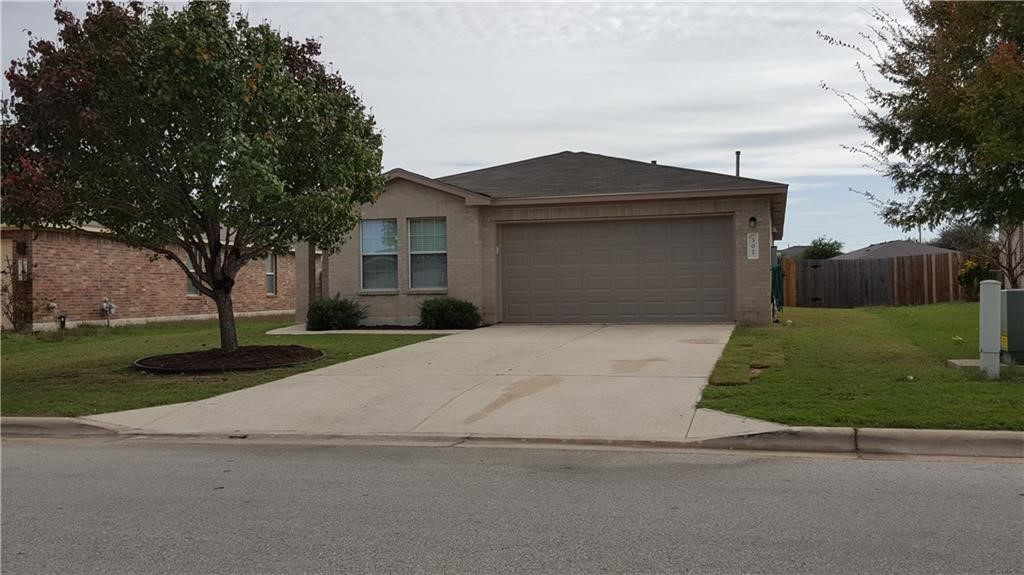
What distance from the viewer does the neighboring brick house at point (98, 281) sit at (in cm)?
1998

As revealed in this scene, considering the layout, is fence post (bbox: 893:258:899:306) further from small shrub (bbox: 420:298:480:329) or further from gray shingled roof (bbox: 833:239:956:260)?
small shrub (bbox: 420:298:480:329)

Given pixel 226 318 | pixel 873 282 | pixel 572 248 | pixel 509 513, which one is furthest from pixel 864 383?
pixel 873 282

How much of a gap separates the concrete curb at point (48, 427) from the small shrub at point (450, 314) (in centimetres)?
955

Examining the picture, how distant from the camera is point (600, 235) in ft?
59.8

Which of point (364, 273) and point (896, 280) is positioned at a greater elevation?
point (364, 273)

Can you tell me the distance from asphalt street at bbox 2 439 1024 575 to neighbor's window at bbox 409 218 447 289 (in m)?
11.6

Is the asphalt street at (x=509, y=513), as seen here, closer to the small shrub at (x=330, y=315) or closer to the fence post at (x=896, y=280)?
the small shrub at (x=330, y=315)

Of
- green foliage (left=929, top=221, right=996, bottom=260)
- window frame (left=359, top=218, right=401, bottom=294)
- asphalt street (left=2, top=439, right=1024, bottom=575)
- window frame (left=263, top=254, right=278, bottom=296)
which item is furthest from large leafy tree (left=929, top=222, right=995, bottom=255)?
window frame (left=263, top=254, right=278, bottom=296)

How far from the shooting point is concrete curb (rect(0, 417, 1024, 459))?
6812 mm

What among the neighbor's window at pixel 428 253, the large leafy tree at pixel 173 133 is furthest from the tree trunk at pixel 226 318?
the neighbor's window at pixel 428 253

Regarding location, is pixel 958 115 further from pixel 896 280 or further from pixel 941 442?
pixel 896 280

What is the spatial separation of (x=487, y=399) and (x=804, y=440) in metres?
3.62

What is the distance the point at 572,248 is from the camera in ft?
60.3

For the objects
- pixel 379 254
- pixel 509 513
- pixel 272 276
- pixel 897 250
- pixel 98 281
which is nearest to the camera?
pixel 509 513
